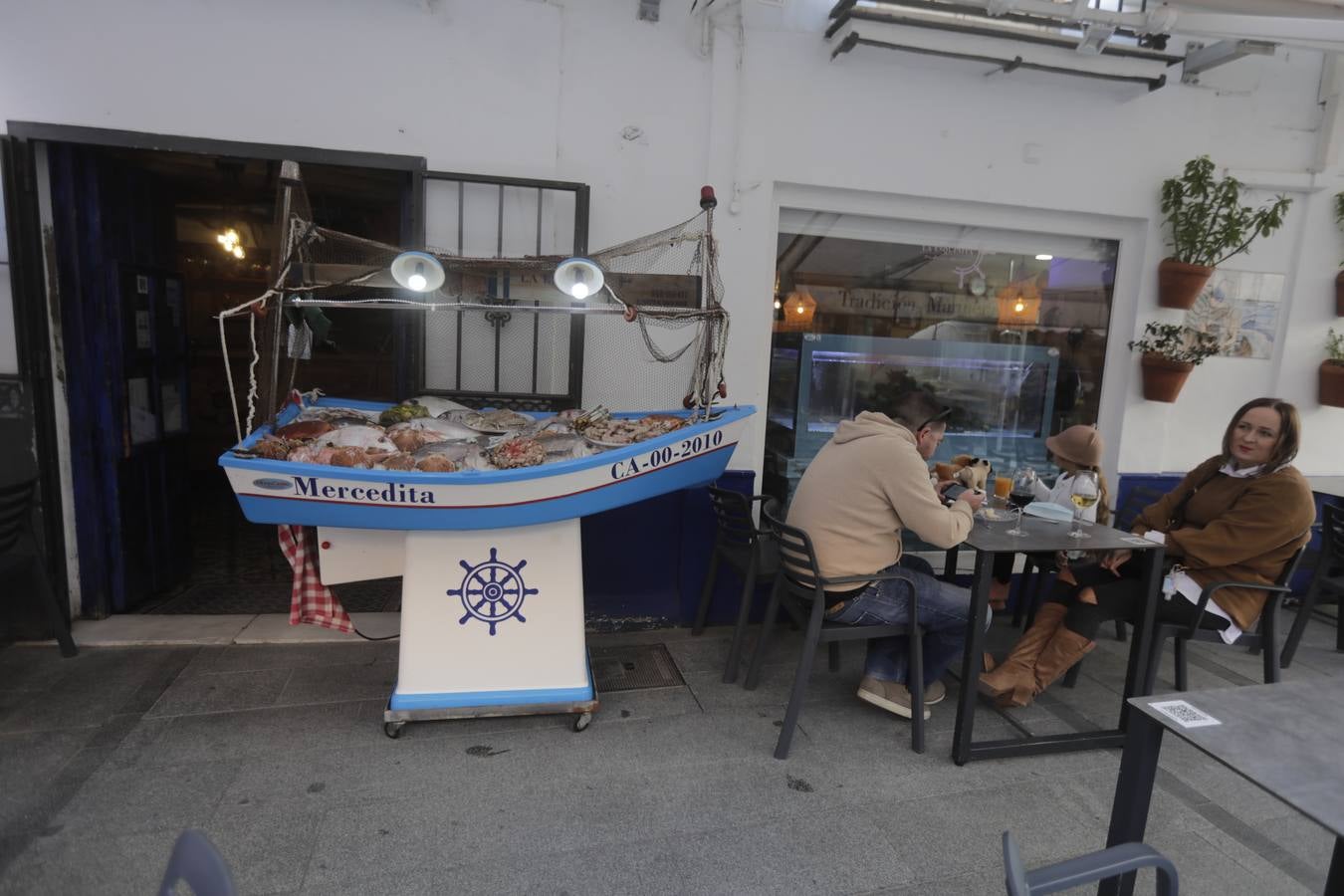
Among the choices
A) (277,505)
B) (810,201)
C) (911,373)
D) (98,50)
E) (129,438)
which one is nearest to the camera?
(277,505)

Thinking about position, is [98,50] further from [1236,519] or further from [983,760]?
[1236,519]

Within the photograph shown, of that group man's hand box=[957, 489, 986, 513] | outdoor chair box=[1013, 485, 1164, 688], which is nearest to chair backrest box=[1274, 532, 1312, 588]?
outdoor chair box=[1013, 485, 1164, 688]

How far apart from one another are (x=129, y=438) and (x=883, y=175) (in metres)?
4.32

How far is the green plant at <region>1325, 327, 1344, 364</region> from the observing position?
15.3 ft

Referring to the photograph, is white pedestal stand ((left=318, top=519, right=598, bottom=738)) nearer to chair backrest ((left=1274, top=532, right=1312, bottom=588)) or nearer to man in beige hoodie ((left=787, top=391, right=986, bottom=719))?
man in beige hoodie ((left=787, top=391, right=986, bottom=719))

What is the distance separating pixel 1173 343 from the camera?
14.4 feet

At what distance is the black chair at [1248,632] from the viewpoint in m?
2.94

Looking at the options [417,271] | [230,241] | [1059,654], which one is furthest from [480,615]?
[230,241]

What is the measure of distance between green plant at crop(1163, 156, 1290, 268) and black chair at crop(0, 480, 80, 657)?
6.22 meters

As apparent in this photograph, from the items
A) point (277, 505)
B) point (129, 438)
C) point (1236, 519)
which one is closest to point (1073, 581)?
point (1236, 519)

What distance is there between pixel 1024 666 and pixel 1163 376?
2.31 meters

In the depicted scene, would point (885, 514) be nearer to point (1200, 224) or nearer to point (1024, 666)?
point (1024, 666)

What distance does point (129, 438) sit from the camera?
3.82 metres

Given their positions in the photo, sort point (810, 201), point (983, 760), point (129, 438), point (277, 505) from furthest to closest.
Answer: point (810, 201) < point (129, 438) < point (983, 760) < point (277, 505)
